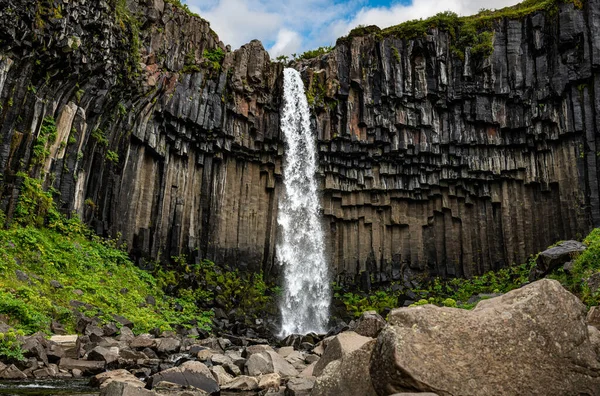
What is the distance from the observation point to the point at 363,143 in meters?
31.4

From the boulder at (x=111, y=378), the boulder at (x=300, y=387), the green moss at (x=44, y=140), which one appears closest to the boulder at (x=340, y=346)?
the boulder at (x=300, y=387)

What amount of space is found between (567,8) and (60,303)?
100 ft

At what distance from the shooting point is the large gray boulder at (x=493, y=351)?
510cm

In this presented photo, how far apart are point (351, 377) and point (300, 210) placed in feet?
83.9

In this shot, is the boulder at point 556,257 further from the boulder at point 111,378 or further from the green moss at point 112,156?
the green moss at point 112,156

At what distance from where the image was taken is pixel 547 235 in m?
28.3

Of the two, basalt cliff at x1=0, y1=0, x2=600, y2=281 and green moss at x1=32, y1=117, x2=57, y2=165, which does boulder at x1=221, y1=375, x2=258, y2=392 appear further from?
basalt cliff at x1=0, y1=0, x2=600, y2=281

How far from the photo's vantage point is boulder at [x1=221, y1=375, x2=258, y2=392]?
9399 mm

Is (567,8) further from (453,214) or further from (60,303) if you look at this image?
(60,303)

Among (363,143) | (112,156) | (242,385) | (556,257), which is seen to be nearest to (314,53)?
(363,143)

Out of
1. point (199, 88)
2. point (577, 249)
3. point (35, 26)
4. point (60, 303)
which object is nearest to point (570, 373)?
point (577, 249)

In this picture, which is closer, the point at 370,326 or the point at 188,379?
the point at 188,379

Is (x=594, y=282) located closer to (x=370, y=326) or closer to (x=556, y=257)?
(x=556, y=257)

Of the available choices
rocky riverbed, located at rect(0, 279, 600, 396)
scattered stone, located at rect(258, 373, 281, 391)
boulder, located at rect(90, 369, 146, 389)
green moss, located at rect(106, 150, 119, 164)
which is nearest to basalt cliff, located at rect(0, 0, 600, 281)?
green moss, located at rect(106, 150, 119, 164)
